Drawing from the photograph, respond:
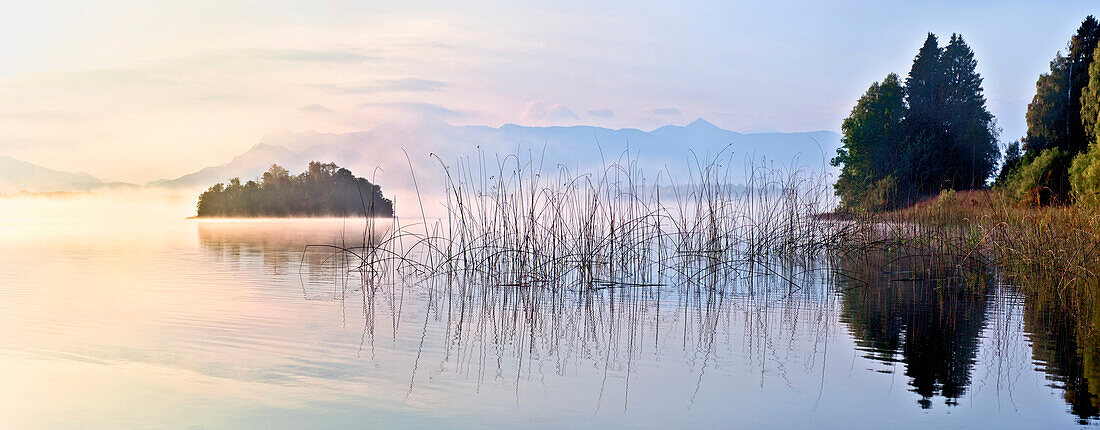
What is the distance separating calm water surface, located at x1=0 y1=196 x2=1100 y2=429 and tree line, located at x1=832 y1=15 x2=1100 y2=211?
22.3 m

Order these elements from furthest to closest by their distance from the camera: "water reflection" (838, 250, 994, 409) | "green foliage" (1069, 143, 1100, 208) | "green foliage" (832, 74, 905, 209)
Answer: "green foliage" (832, 74, 905, 209)
"green foliage" (1069, 143, 1100, 208)
"water reflection" (838, 250, 994, 409)

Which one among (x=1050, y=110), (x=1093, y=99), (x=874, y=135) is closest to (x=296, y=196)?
(x=874, y=135)

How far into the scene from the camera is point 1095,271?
878 centimetres

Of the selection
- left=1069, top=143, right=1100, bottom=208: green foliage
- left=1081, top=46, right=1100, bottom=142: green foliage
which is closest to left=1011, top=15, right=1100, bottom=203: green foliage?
left=1081, top=46, right=1100, bottom=142: green foliage

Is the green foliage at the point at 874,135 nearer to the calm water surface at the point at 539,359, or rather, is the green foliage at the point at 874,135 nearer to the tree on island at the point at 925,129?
the tree on island at the point at 925,129

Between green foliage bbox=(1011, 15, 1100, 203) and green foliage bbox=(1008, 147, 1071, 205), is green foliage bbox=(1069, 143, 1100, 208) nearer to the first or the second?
green foliage bbox=(1008, 147, 1071, 205)

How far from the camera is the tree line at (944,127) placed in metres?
28.1

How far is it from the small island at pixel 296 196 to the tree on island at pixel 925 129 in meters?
24.8

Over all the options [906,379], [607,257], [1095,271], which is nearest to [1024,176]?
[1095,271]

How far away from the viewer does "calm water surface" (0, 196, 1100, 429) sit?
381cm

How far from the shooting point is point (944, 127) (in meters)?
35.1

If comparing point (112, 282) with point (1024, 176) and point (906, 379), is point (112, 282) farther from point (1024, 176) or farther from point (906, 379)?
point (1024, 176)

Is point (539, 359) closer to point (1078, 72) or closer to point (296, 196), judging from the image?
point (1078, 72)

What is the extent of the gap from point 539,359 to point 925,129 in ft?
108
